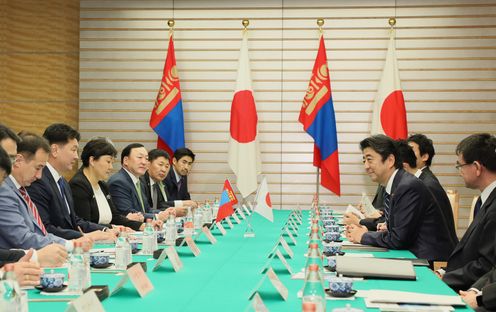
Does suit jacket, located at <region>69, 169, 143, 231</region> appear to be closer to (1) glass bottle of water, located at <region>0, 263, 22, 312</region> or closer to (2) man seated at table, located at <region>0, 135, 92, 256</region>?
(2) man seated at table, located at <region>0, 135, 92, 256</region>

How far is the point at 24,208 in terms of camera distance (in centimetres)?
370

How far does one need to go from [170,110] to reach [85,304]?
6775mm

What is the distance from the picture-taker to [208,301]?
8.02ft

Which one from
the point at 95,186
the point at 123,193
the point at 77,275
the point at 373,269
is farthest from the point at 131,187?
the point at 77,275

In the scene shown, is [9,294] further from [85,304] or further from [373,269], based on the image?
[373,269]

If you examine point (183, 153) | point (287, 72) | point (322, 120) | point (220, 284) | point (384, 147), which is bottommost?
point (220, 284)

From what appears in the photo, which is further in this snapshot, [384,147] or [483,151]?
[384,147]

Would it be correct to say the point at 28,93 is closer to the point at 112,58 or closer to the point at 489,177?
the point at 112,58

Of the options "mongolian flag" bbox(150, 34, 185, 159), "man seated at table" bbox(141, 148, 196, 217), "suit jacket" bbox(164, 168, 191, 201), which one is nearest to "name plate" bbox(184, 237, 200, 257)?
"man seated at table" bbox(141, 148, 196, 217)

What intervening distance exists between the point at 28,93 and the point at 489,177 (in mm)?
6691

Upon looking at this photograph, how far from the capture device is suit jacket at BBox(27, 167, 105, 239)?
4371 millimetres

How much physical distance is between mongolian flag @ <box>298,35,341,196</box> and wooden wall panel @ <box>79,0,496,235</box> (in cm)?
36

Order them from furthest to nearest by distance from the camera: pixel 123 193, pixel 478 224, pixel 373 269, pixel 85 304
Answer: pixel 123 193 < pixel 478 224 < pixel 373 269 < pixel 85 304

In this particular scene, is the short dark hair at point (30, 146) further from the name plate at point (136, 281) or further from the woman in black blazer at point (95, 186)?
the name plate at point (136, 281)
